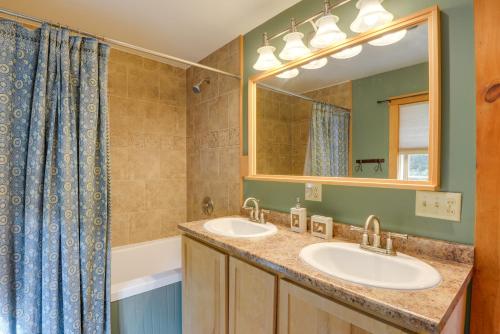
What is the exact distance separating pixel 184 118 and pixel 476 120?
2.40 meters

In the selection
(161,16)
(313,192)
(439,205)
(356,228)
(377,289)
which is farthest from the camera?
(161,16)

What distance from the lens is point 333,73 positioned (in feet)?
4.69

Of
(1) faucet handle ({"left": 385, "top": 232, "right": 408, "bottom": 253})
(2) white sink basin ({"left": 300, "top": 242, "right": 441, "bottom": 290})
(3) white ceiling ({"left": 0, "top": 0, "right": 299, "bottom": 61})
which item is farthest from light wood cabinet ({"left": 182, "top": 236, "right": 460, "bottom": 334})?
(3) white ceiling ({"left": 0, "top": 0, "right": 299, "bottom": 61})

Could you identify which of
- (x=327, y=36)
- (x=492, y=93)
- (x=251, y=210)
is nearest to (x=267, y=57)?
(x=327, y=36)

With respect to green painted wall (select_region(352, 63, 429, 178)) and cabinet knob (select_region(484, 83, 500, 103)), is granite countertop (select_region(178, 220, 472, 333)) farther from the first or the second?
cabinet knob (select_region(484, 83, 500, 103))

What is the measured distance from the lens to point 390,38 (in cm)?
118

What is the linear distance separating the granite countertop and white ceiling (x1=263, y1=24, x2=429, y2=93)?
876 mm

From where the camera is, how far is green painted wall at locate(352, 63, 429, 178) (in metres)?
1.13

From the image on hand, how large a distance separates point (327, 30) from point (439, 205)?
979 millimetres

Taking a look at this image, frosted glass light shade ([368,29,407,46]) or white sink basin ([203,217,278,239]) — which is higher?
frosted glass light shade ([368,29,407,46])

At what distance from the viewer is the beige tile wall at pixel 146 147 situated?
2289 millimetres

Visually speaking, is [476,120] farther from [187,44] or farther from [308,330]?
[187,44]

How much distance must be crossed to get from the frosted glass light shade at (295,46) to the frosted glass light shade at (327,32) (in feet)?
0.36

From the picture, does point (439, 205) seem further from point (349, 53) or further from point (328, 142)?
point (349, 53)
